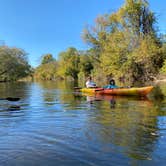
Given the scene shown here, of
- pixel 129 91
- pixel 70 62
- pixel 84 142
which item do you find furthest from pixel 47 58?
pixel 84 142

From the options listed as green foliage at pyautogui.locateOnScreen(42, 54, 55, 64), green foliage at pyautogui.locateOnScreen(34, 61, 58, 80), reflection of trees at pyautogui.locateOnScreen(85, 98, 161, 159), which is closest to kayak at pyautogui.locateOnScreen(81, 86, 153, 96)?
reflection of trees at pyautogui.locateOnScreen(85, 98, 161, 159)

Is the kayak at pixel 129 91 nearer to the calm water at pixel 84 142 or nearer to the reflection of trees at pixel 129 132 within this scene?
the reflection of trees at pixel 129 132

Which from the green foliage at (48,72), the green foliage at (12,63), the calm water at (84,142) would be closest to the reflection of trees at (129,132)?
the calm water at (84,142)

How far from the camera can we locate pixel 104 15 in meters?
44.6

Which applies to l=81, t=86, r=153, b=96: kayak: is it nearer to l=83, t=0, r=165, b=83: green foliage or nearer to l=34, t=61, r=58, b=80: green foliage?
l=83, t=0, r=165, b=83: green foliage

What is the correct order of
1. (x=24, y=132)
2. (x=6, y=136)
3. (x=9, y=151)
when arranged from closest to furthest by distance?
(x=9, y=151) < (x=6, y=136) < (x=24, y=132)

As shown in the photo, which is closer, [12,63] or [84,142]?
[84,142]

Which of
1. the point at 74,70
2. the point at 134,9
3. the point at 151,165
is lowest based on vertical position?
the point at 151,165

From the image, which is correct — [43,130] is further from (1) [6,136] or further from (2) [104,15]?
(2) [104,15]

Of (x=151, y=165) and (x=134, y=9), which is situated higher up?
(x=134, y=9)

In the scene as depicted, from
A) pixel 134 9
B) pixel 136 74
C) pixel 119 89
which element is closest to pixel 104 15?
pixel 134 9

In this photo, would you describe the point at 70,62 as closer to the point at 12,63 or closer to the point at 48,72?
the point at 12,63

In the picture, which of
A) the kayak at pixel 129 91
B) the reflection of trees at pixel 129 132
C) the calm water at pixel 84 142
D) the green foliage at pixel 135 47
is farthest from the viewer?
the green foliage at pixel 135 47

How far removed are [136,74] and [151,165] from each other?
33.8 meters
